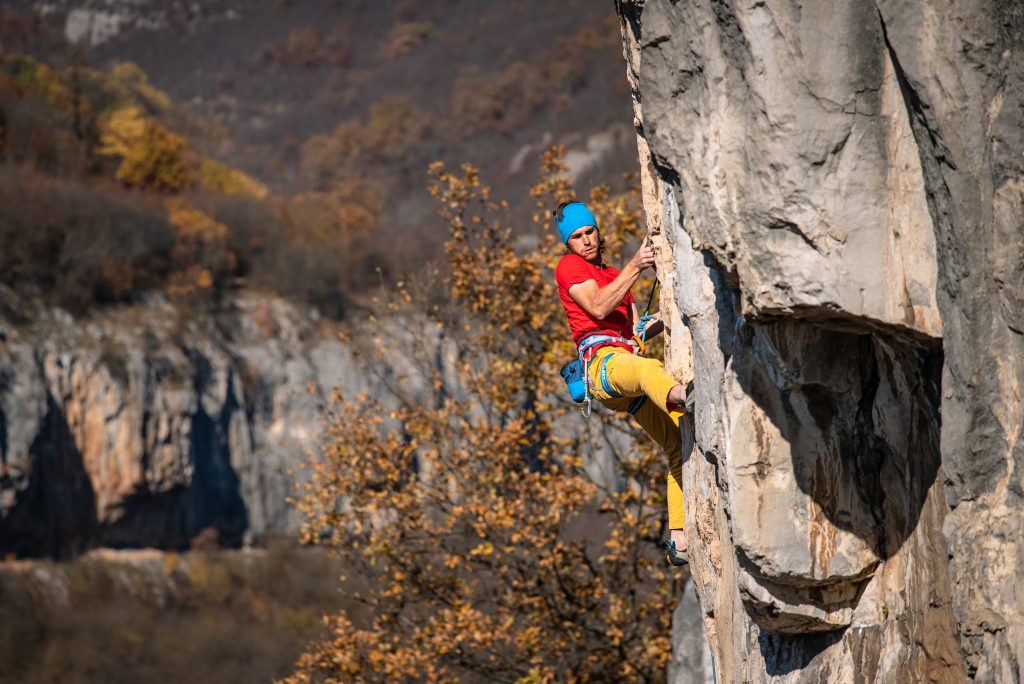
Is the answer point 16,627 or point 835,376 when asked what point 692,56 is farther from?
point 16,627

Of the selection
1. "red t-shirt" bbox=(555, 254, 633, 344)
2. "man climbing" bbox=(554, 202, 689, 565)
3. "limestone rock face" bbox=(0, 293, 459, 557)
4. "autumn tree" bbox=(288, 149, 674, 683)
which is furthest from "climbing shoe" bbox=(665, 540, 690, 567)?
"limestone rock face" bbox=(0, 293, 459, 557)

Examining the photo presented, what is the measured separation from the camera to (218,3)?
129 metres

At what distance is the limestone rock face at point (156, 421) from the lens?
4456 centimetres

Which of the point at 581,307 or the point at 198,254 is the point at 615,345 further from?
the point at 198,254

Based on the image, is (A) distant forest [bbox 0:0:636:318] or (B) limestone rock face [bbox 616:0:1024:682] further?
(A) distant forest [bbox 0:0:636:318]

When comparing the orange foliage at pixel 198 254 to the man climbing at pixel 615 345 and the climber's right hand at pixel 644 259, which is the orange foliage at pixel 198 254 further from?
the climber's right hand at pixel 644 259

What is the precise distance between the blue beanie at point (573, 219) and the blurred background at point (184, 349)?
319 inches

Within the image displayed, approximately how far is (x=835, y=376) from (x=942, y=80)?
176cm

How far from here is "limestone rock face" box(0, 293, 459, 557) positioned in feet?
146

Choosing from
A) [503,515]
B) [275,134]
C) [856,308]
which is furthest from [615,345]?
[275,134]

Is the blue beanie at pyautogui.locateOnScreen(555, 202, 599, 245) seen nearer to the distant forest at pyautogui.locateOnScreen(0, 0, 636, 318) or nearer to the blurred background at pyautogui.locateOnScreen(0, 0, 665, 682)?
the blurred background at pyautogui.locateOnScreen(0, 0, 665, 682)

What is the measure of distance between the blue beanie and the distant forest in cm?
2278

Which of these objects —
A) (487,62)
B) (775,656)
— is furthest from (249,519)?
(487,62)

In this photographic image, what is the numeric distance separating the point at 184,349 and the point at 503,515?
124 feet
